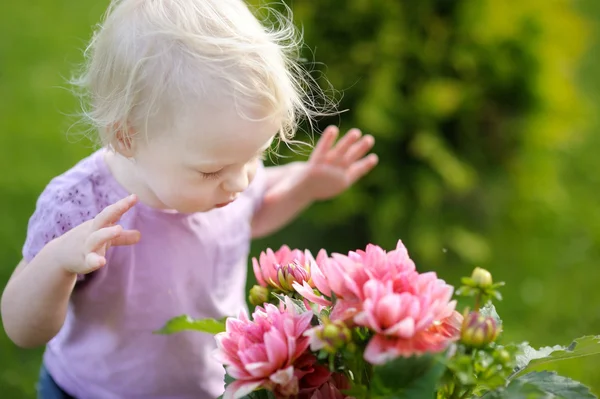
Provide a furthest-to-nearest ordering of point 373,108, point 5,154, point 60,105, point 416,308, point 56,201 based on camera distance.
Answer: point 60,105
point 5,154
point 373,108
point 56,201
point 416,308

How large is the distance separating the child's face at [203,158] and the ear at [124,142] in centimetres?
2

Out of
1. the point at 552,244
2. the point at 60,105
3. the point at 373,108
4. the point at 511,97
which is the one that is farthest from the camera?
the point at 60,105

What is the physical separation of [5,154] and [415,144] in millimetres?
2299

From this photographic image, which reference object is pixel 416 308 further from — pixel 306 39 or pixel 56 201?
pixel 306 39

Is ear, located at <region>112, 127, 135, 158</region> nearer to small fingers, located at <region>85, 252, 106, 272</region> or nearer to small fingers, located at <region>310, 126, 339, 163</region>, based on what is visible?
small fingers, located at <region>85, 252, 106, 272</region>

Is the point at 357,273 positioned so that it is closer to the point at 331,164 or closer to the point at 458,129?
the point at 331,164

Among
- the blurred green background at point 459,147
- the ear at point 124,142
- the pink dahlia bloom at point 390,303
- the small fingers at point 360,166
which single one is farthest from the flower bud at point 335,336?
the blurred green background at point 459,147

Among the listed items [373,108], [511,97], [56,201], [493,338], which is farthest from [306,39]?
[493,338]

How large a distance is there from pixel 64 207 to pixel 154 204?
191mm

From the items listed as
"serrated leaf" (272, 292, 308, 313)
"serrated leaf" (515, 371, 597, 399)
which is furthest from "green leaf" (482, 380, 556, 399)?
"serrated leaf" (272, 292, 308, 313)

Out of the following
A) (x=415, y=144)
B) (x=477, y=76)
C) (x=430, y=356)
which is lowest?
(x=415, y=144)

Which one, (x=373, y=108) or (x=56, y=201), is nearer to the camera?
(x=56, y=201)

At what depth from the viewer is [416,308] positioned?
111 centimetres

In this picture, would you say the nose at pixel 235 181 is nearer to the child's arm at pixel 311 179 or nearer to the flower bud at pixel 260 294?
the flower bud at pixel 260 294
